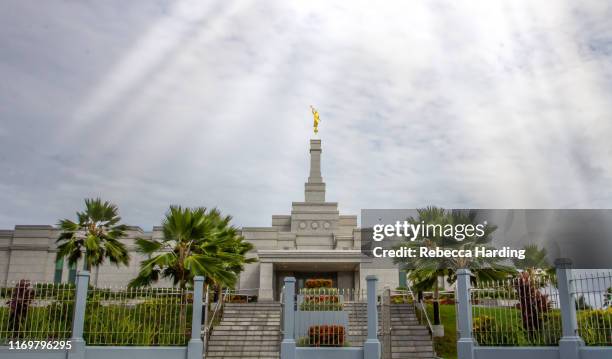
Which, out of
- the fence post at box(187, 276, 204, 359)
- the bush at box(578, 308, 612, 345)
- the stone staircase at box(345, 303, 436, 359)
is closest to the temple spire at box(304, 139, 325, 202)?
the stone staircase at box(345, 303, 436, 359)

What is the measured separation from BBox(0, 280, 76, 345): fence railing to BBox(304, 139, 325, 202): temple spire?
88.6 ft

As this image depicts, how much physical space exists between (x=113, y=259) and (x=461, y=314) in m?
15.7

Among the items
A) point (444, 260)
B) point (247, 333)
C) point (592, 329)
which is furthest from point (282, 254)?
point (592, 329)

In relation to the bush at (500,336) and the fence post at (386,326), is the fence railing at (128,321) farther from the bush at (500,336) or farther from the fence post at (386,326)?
the bush at (500,336)

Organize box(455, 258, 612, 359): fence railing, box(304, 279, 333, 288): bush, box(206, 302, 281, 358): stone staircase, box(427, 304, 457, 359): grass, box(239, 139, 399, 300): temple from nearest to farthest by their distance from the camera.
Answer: box(455, 258, 612, 359): fence railing
box(206, 302, 281, 358): stone staircase
box(427, 304, 457, 359): grass
box(304, 279, 333, 288): bush
box(239, 139, 399, 300): temple

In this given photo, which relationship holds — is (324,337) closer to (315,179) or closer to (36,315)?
(36,315)

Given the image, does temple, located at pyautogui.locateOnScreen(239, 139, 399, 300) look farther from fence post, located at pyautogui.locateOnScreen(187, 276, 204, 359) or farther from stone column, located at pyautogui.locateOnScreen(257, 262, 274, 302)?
fence post, located at pyautogui.locateOnScreen(187, 276, 204, 359)

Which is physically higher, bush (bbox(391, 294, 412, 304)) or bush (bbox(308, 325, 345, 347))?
bush (bbox(391, 294, 412, 304))

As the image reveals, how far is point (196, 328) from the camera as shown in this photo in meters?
17.3

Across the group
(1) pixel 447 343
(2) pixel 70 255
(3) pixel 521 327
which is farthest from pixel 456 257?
(2) pixel 70 255

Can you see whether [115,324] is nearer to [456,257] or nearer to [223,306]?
[223,306]

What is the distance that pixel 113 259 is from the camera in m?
25.5

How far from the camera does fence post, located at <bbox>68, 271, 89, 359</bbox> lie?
1692cm

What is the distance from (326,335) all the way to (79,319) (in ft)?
24.0
